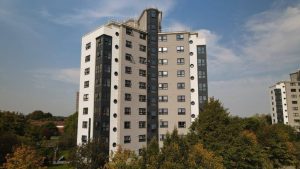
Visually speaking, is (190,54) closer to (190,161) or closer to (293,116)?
(190,161)

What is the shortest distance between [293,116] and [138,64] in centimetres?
9226

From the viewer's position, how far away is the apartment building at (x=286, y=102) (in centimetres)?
11350

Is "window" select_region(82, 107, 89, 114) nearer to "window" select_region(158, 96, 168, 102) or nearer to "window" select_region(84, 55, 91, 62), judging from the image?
"window" select_region(84, 55, 91, 62)

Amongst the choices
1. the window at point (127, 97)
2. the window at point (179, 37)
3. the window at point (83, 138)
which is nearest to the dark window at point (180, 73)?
the window at point (179, 37)

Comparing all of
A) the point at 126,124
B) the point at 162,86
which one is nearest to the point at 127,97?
the point at 126,124

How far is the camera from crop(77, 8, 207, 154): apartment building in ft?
159

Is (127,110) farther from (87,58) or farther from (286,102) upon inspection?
(286,102)

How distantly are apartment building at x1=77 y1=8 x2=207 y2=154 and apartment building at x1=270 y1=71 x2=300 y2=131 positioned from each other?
77532 mm

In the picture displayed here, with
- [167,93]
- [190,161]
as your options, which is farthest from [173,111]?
[190,161]

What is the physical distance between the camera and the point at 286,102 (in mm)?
116062

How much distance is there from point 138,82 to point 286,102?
91.7 metres

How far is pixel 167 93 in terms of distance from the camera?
191 feet

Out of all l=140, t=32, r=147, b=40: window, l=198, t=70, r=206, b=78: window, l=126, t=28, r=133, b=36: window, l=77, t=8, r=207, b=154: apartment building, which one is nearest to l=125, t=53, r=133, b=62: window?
l=77, t=8, r=207, b=154: apartment building

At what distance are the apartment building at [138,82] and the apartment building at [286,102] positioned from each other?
254 ft
